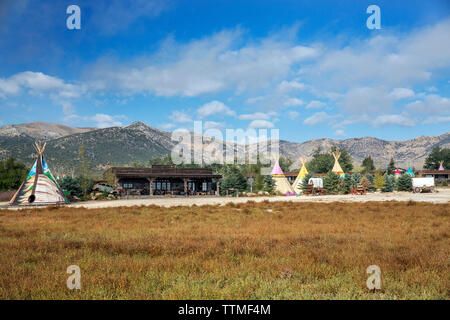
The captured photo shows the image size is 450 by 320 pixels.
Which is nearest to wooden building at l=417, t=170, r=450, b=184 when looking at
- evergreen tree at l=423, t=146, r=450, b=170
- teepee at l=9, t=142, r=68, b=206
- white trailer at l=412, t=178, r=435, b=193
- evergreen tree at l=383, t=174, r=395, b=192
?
evergreen tree at l=423, t=146, r=450, b=170

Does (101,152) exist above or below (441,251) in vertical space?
above

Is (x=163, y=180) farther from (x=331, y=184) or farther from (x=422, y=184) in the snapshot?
(x=422, y=184)

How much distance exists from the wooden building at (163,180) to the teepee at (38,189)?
419 inches

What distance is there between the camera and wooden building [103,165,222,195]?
129 feet

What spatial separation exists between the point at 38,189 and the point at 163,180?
60.2ft

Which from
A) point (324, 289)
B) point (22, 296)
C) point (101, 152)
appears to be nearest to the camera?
point (22, 296)

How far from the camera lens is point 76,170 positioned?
111 meters

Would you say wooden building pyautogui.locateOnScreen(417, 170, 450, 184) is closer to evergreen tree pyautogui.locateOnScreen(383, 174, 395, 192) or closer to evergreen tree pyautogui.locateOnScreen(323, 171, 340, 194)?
evergreen tree pyautogui.locateOnScreen(383, 174, 395, 192)

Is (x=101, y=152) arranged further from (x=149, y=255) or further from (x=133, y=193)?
(x=149, y=255)

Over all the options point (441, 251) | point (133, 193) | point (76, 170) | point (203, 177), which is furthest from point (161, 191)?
point (76, 170)

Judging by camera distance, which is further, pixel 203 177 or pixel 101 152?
pixel 101 152

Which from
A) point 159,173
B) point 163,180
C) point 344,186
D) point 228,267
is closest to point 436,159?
point 344,186

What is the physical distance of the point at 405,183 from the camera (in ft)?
148
